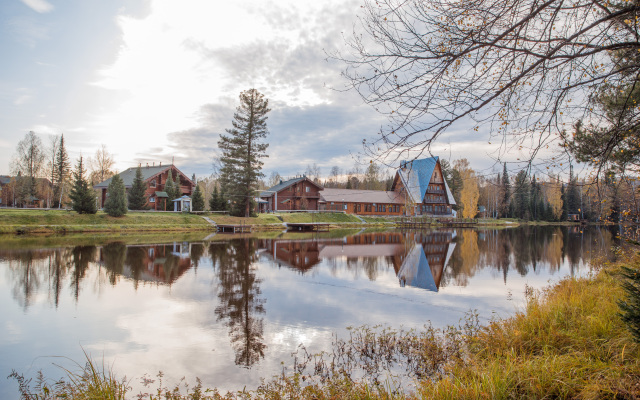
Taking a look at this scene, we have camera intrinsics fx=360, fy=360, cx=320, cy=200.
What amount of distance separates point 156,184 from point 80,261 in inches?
1348

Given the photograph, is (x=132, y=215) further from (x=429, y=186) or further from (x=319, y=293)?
(x=429, y=186)

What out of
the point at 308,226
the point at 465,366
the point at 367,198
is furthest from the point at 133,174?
the point at 465,366

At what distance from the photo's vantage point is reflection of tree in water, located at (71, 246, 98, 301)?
470 inches

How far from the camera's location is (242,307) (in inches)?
376

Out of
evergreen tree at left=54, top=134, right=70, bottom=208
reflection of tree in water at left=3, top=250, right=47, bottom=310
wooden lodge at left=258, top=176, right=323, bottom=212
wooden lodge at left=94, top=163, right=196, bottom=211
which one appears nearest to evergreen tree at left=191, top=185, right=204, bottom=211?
wooden lodge at left=94, top=163, right=196, bottom=211

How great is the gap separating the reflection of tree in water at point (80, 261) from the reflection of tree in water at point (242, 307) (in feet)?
14.8

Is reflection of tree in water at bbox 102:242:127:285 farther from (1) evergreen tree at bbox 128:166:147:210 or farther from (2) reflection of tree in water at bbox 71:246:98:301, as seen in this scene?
(1) evergreen tree at bbox 128:166:147:210

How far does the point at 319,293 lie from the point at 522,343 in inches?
261

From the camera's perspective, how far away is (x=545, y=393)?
3908mm

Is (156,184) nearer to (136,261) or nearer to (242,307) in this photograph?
(136,261)

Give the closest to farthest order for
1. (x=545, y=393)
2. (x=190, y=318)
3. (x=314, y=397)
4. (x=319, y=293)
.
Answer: (x=545, y=393) < (x=314, y=397) < (x=190, y=318) < (x=319, y=293)

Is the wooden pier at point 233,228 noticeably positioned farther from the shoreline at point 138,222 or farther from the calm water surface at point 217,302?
the calm water surface at point 217,302

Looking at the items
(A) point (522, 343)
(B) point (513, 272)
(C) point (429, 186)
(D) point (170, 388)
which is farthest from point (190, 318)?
(C) point (429, 186)

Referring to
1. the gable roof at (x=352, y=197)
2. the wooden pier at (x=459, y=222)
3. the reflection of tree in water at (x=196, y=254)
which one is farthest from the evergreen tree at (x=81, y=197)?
the wooden pier at (x=459, y=222)
